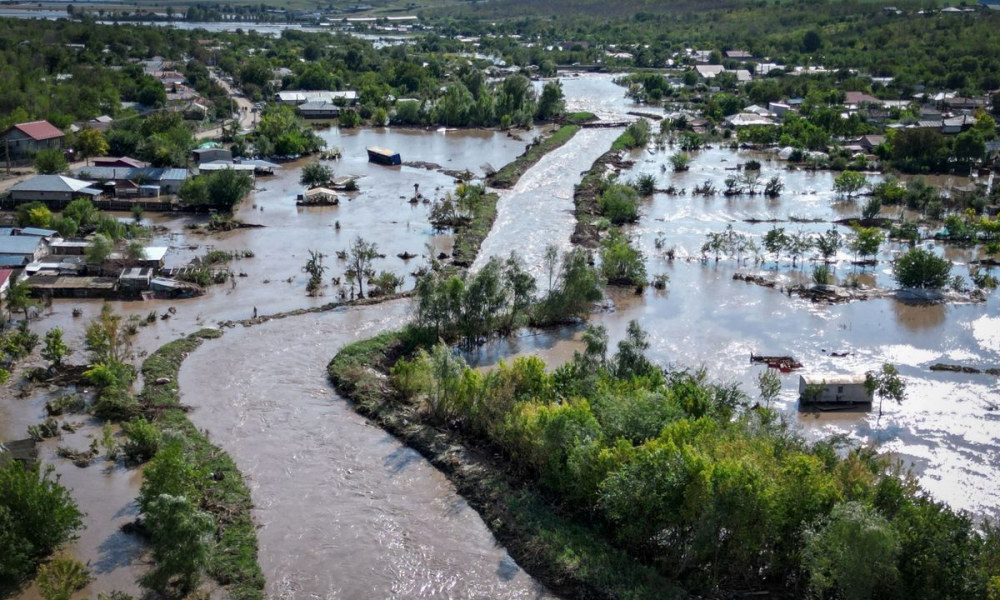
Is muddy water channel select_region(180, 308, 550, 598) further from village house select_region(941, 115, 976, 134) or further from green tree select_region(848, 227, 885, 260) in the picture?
village house select_region(941, 115, 976, 134)

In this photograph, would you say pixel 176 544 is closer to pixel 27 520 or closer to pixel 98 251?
pixel 27 520

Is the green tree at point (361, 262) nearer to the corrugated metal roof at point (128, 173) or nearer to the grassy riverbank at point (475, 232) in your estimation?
the grassy riverbank at point (475, 232)

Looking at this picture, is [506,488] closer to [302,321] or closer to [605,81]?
[302,321]

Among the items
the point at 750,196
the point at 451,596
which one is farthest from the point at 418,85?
the point at 451,596

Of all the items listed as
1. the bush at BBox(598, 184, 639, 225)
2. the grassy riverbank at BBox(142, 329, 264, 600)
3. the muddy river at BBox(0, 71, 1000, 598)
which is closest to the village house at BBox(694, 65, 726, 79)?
the muddy river at BBox(0, 71, 1000, 598)

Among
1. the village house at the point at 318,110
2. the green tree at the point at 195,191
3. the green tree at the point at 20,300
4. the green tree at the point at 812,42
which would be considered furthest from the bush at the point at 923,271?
the green tree at the point at 812,42

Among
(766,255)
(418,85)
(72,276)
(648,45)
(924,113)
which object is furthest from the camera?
(648,45)

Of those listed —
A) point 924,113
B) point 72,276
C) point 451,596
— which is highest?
point 924,113
